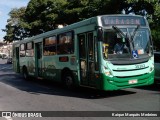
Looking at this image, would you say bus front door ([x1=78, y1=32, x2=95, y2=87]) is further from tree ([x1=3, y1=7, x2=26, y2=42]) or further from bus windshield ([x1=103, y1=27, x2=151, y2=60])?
tree ([x1=3, y1=7, x2=26, y2=42])

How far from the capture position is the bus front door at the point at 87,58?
11.1 m

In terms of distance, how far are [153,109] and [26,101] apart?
471 centimetres

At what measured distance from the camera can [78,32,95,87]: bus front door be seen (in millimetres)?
11102

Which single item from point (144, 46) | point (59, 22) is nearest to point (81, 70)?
point (144, 46)

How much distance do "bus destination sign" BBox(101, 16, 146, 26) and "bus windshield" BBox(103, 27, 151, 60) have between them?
0.88 ft

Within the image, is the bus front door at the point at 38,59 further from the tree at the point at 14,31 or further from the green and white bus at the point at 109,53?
the tree at the point at 14,31

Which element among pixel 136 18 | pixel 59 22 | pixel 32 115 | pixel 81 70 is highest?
pixel 59 22

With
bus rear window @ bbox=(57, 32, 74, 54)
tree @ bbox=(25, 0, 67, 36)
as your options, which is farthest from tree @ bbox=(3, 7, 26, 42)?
bus rear window @ bbox=(57, 32, 74, 54)

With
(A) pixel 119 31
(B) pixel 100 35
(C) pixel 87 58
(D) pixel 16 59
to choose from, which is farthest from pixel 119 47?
(D) pixel 16 59

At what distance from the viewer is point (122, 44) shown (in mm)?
10750

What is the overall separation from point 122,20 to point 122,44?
0.95 metres

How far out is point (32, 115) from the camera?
8.55 metres

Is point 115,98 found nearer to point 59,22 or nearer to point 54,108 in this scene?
point 54,108

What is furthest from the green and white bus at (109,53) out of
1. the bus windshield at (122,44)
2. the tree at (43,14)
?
the tree at (43,14)
